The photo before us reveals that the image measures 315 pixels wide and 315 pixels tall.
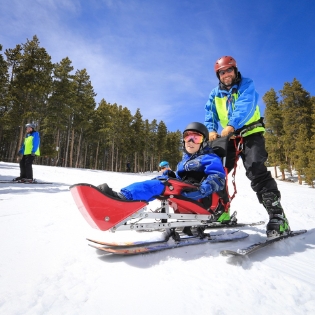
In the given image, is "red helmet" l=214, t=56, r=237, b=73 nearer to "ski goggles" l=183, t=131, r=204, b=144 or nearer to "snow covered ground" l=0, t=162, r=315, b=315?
"ski goggles" l=183, t=131, r=204, b=144

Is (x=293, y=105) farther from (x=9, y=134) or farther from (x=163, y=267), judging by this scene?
(x=9, y=134)

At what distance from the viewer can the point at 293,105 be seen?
98.4 ft

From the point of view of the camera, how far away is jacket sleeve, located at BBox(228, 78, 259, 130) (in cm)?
284

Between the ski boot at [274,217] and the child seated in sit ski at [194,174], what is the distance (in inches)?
37.2

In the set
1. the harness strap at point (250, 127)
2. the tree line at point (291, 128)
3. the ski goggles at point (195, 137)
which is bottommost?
the ski goggles at point (195, 137)

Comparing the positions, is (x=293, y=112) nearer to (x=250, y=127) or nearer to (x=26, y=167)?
(x=250, y=127)

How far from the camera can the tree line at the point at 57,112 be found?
22.8 meters

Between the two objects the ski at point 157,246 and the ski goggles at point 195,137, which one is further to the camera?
Answer: the ski goggles at point 195,137

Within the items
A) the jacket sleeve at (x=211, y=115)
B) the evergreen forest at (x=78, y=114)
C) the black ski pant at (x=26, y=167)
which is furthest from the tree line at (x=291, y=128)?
the black ski pant at (x=26, y=167)

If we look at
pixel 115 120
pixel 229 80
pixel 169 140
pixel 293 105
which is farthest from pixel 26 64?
pixel 293 105

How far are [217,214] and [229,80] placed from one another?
207 centimetres

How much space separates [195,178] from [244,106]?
125 cm

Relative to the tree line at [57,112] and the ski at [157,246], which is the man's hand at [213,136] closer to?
the ski at [157,246]

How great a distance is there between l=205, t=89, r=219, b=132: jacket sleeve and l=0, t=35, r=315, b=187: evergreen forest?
21.2 metres
